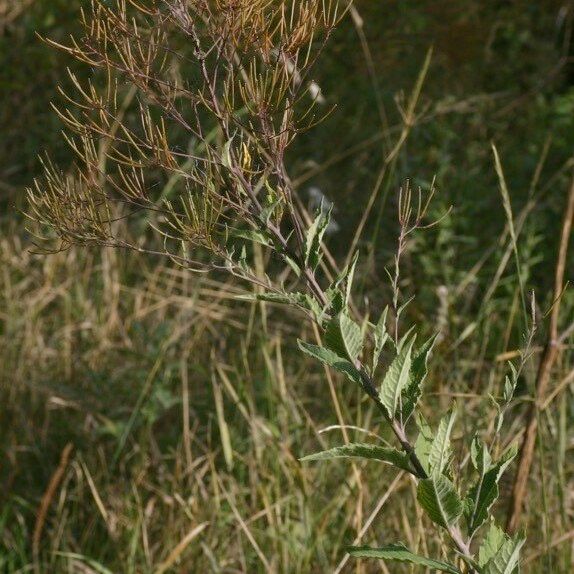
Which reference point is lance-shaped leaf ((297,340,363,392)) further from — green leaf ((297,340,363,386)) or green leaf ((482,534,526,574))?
green leaf ((482,534,526,574))

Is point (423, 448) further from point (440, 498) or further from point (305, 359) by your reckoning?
point (305, 359)

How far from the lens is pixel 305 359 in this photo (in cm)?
362

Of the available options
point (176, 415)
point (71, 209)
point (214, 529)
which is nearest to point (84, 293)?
point (176, 415)

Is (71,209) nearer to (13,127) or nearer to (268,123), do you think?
(268,123)

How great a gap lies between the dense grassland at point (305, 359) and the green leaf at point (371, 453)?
382 mm

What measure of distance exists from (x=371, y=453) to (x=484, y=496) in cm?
14

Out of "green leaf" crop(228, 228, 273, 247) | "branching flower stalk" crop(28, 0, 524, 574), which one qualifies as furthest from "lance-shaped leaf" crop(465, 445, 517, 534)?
"green leaf" crop(228, 228, 273, 247)

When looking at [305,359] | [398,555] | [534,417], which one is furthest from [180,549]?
[398,555]

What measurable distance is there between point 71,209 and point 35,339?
260 centimetres

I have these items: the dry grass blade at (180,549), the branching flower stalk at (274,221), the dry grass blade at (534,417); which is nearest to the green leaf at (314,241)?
the branching flower stalk at (274,221)

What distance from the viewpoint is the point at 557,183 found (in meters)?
4.30

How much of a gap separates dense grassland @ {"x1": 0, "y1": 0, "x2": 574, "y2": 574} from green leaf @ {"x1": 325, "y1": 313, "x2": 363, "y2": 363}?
39 cm

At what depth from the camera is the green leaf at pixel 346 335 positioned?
122 centimetres

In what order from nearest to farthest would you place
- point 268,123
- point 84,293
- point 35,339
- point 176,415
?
point 268,123 < point 176,415 < point 35,339 < point 84,293
